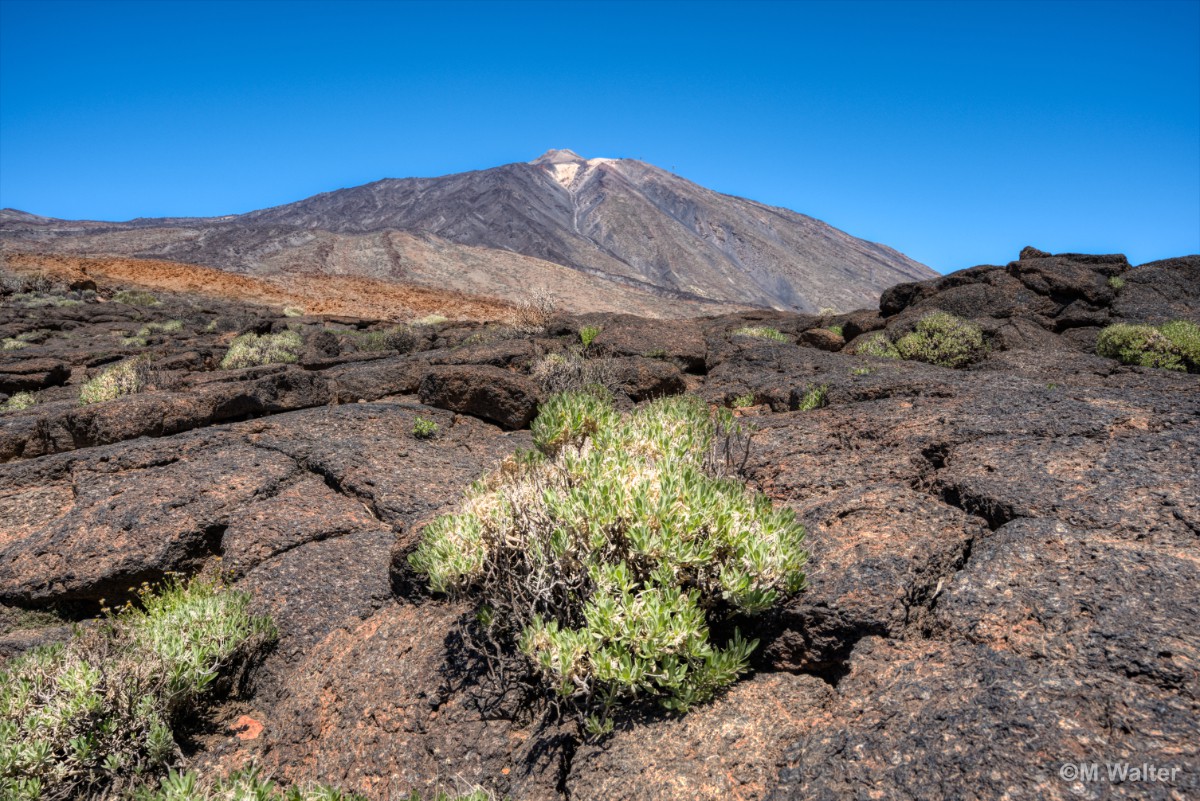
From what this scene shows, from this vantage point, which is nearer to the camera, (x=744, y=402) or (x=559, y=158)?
(x=744, y=402)

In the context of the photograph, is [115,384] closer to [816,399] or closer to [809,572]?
[816,399]

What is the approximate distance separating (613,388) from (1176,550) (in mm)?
6213

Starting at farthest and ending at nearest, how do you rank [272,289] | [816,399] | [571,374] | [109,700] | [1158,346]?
[272,289] → [1158,346] → [571,374] → [816,399] → [109,700]

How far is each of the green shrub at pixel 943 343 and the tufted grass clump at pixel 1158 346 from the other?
6.73ft

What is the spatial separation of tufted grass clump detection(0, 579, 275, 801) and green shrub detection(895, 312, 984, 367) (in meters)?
10.8

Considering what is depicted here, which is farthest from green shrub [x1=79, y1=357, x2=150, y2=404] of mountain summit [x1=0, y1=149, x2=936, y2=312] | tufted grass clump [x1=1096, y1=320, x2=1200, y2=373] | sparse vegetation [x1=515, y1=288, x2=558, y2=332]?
mountain summit [x1=0, y1=149, x2=936, y2=312]

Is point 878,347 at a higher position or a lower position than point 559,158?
lower

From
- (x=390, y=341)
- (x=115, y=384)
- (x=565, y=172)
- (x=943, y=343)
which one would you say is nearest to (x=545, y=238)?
(x=565, y=172)

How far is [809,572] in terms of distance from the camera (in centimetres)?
328

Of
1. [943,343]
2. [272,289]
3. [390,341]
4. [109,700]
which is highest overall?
[272,289]

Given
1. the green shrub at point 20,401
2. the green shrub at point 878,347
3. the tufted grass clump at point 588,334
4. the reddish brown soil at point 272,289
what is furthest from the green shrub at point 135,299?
the green shrub at point 878,347

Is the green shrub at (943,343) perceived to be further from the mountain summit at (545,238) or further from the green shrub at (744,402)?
the mountain summit at (545,238)

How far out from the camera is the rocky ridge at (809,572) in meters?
2.39

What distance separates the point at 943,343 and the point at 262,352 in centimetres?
1447
